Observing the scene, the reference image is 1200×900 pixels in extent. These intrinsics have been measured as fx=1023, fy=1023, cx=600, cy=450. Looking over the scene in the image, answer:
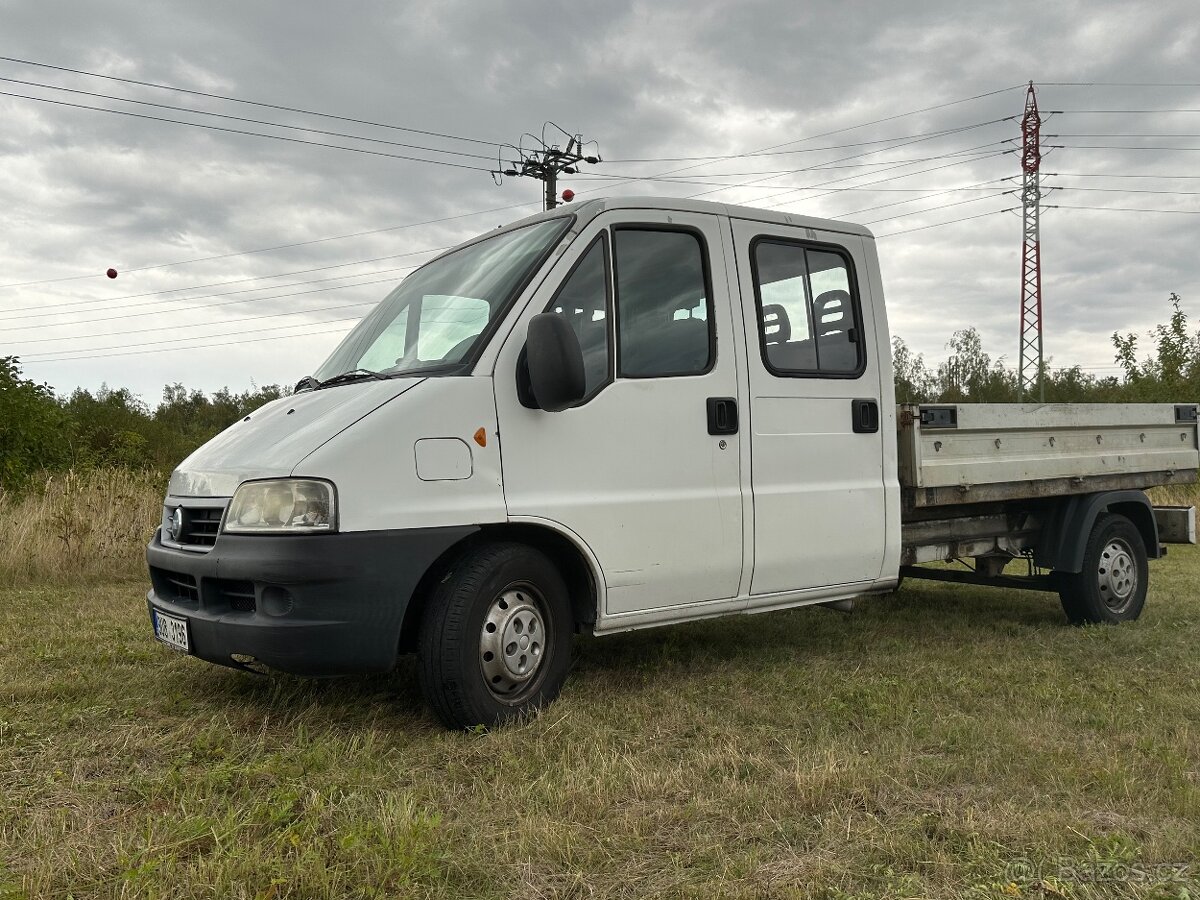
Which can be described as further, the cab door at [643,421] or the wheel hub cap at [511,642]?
the cab door at [643,421]

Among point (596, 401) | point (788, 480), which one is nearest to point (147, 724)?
point (596, 401)

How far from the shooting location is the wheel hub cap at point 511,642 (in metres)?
4.19

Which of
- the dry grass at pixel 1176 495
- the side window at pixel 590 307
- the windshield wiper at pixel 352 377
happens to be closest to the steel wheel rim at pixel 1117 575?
the side window at pixel 590 307

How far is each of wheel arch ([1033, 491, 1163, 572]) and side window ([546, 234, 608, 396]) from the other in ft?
12.9

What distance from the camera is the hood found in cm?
396

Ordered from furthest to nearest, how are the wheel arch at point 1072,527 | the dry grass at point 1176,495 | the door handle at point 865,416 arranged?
the dry grass at point 1176,495
the wheel arch at point 1072,527
the door handle at point 865,416

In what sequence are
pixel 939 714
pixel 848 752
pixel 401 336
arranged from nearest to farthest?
1. pixel 848 752
2. pixel 939 714
3. pixel 401 336

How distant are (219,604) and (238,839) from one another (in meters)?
1.35

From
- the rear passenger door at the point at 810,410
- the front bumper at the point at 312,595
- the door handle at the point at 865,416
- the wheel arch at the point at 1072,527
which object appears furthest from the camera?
the wheel arch at the point at 1072,527

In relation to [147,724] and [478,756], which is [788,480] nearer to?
[478,756]

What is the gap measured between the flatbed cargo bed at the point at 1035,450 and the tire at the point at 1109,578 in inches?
12.6

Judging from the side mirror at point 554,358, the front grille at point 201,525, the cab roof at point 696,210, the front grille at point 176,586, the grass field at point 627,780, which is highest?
the cab roof at point 696,210

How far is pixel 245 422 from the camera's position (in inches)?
183

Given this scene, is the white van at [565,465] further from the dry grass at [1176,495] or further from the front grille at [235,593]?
the dry grass at [1176,495]
